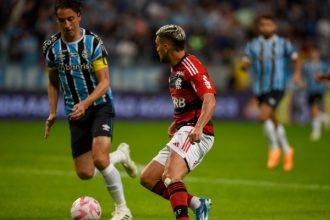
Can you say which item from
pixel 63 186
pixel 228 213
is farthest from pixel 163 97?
pixel 228 213

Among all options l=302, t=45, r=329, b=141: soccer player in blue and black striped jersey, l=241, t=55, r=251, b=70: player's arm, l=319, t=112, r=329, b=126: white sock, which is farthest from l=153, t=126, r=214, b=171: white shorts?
l=319, t=112, r=329, b=126: white sock

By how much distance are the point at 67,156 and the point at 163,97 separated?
8.71 metres

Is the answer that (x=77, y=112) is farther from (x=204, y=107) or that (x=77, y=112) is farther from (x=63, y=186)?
(x=63, y=186)

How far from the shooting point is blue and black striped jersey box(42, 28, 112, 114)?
8.63 meters

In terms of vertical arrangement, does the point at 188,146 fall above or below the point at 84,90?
below

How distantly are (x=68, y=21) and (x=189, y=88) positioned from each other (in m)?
1.56

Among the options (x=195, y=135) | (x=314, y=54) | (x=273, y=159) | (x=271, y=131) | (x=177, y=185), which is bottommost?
(x=314, y=54)

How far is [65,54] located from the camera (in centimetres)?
865

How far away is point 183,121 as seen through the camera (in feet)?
26.2

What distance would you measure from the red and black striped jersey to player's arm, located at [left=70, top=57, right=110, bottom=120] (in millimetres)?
853

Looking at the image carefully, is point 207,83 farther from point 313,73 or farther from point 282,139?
point 313,73

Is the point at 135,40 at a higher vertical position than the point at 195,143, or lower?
lower

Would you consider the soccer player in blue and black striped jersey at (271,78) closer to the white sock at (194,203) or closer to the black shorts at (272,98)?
the black shorts at (272,98)

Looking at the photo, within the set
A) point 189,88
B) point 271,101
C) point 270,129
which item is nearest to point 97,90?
point 189,88
